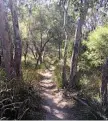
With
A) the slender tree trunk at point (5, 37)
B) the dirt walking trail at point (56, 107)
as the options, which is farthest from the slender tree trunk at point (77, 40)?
the slender tree trunk at point (5, 37)

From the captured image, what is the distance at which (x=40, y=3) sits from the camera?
1014 inches

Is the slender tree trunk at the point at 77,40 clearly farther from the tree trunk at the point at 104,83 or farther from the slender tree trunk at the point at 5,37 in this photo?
the slender tree trunk at the point at 5,37

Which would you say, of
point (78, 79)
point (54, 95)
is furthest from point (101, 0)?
point (54, 95)

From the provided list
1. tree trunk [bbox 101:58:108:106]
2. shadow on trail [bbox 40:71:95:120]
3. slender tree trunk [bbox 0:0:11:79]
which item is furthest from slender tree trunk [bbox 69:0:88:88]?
slender tree trunk [bbox 0:0:11:79]

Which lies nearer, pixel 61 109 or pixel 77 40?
pixel 61 109

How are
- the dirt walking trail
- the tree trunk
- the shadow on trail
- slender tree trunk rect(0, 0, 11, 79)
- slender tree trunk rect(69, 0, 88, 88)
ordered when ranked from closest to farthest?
the shadow on trail → the dirt walking trail → the tree trunk → slender tree trunk rect(0, 0, 11, 79) → slender tree trunk rect(69, 0, 88, 88)

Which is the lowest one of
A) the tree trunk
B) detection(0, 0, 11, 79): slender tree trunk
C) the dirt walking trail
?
the dirt walking trail

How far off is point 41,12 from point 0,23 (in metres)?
17.6

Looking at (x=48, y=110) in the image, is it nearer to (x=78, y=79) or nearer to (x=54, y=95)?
(x=54, y=95)

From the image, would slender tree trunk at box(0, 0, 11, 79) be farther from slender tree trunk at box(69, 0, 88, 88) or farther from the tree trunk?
slender tree trunk at box(69, 0, 88, 88)

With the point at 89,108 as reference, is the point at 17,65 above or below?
above

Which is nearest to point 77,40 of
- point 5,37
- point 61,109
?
point 61,109

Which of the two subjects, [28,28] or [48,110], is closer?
[48,110]

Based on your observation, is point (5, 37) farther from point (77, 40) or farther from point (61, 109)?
point (77, 40)
